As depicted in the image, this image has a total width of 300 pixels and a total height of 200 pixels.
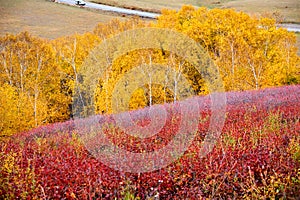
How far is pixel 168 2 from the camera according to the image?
99.9 metres

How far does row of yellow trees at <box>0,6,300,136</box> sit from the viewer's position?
1207 inches

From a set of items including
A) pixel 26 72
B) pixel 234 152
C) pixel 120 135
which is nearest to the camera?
pixel 234 152

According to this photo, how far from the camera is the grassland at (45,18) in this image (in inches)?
2584

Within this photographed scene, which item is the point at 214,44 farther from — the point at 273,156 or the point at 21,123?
the point at 273,156

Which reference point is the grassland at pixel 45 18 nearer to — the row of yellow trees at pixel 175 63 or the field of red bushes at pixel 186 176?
the row of yellow trees at pixel 175 63

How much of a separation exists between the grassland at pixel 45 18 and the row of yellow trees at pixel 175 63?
2474cm

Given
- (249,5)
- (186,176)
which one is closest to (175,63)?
(186,176)

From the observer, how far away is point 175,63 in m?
33.0

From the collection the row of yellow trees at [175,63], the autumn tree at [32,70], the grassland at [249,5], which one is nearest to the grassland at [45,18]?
the grassland at [249,5]

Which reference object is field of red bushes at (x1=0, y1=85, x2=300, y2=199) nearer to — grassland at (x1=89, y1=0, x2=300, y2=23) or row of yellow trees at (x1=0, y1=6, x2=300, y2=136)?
row of yellow trees at (x1=0, y1=6, x2=300, y2=136)

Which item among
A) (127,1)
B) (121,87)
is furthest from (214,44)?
(127,1)

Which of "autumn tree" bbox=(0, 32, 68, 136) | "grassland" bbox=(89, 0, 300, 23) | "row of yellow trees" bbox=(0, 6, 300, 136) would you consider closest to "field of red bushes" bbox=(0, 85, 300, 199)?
"row of yellow trees" bbox=(0, 6, 300, 136)

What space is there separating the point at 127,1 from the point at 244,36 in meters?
64.6

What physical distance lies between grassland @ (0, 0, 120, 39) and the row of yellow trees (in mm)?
24736
